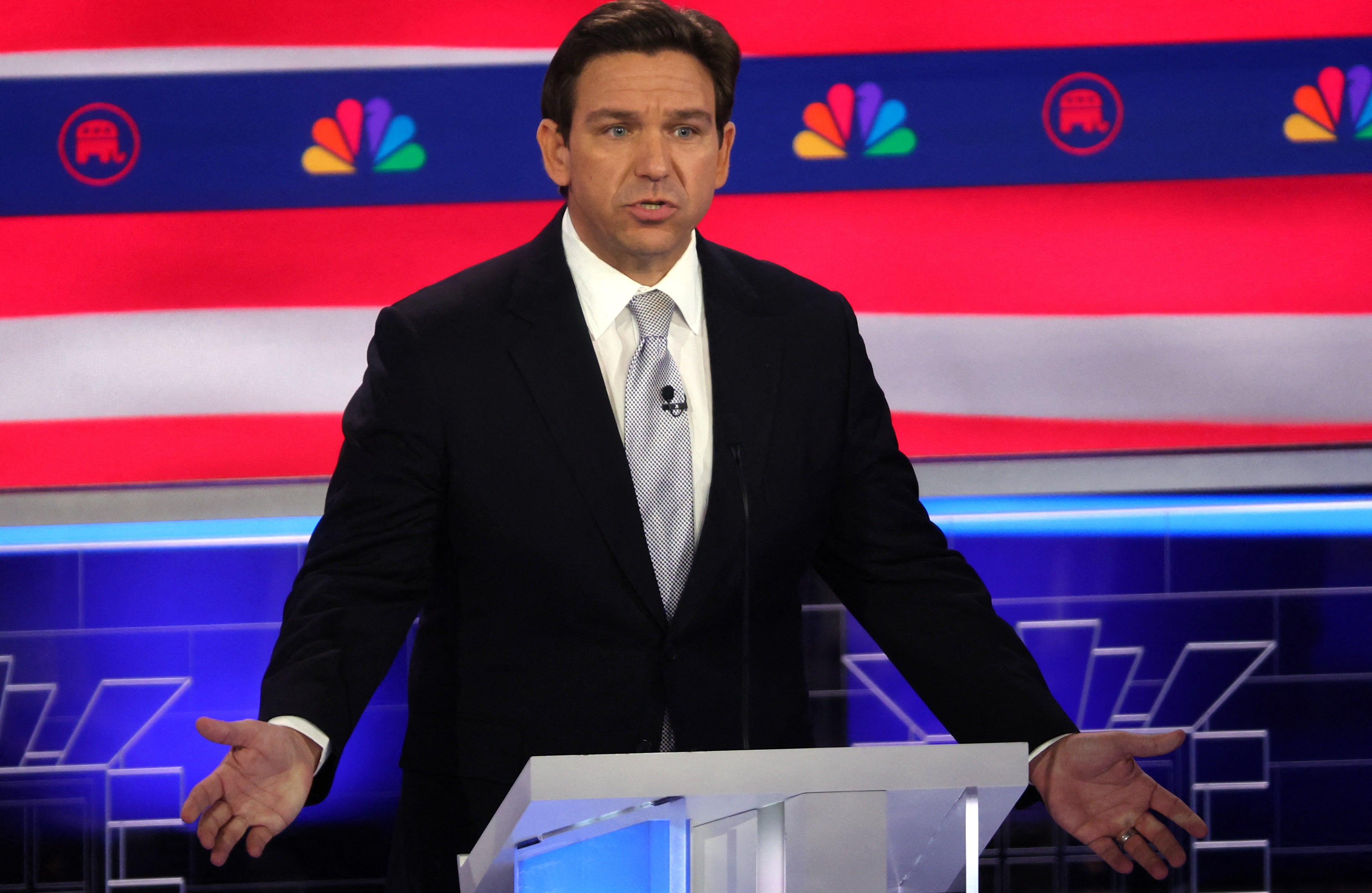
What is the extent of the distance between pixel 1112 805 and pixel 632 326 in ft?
2.79

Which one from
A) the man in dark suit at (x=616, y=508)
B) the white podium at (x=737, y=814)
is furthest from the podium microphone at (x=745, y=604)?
the white podium at (x=737, y=814)

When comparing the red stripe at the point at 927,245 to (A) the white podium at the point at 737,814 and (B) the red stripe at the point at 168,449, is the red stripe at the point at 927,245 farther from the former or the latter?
(A) the white podium at the point at 737,814

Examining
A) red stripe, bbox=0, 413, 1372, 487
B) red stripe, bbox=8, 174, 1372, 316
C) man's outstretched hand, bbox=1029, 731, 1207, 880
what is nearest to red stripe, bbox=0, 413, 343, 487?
red stripe, bbox=0, 413, 1372, 487

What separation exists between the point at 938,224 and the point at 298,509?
1297 mm

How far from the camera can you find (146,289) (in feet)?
9.39

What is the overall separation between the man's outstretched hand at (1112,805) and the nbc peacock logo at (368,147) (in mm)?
1840

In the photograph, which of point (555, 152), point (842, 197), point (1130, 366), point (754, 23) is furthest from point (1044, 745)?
point (754, 23)

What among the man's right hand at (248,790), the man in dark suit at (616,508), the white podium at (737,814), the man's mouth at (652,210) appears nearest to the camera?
the white podium at (737,814)

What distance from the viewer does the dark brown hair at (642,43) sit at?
195 centimetres

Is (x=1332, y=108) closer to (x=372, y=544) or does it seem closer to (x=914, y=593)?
(x=914, y=593)

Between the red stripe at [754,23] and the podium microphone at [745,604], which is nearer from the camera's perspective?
the podium microphone at [745,604]

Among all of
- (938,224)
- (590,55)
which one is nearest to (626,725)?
(590,55)

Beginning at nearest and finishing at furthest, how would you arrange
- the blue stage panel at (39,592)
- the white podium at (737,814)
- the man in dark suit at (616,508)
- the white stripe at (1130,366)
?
the white podium at (737,814)
the man in dark suit at (616,508)
the blue stage panel at (39,592)
the white stripe at (1130,366)

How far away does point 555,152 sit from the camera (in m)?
2.03
